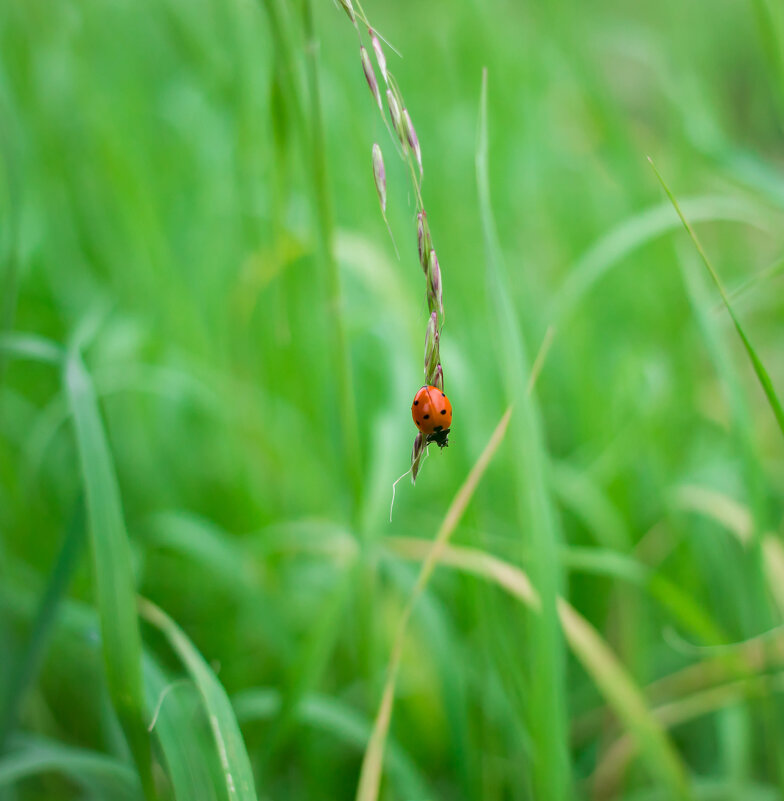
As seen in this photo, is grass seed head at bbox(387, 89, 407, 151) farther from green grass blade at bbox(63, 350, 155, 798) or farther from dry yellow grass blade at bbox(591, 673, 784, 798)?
dry yellow grass blade at bbox(591, 673, 784, 798)

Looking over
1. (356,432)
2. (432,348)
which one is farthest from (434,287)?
(356,432)

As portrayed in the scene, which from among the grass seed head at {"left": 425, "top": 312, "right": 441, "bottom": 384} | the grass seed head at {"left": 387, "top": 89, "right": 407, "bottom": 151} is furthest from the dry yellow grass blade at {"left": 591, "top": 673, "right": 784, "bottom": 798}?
the grass seed head at {"left": 387, "top": 89, "right": 407, "bottom": 151}

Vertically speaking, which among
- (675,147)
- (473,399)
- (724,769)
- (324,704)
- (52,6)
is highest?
(52,6)

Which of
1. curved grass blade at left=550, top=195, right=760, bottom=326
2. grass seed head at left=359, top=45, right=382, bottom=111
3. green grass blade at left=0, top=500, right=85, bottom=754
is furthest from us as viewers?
curved grass blade at left=550, top=195, right=760, bottom=326

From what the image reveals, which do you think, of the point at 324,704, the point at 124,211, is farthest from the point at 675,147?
the point at 324,704

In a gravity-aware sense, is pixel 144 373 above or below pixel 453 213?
below

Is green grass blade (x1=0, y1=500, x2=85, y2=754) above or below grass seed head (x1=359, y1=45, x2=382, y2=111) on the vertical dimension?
below

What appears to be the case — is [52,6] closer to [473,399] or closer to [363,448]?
[363,448]

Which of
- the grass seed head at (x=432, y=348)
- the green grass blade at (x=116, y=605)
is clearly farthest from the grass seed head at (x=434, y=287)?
the green grass blade at (x=116, y=605)
